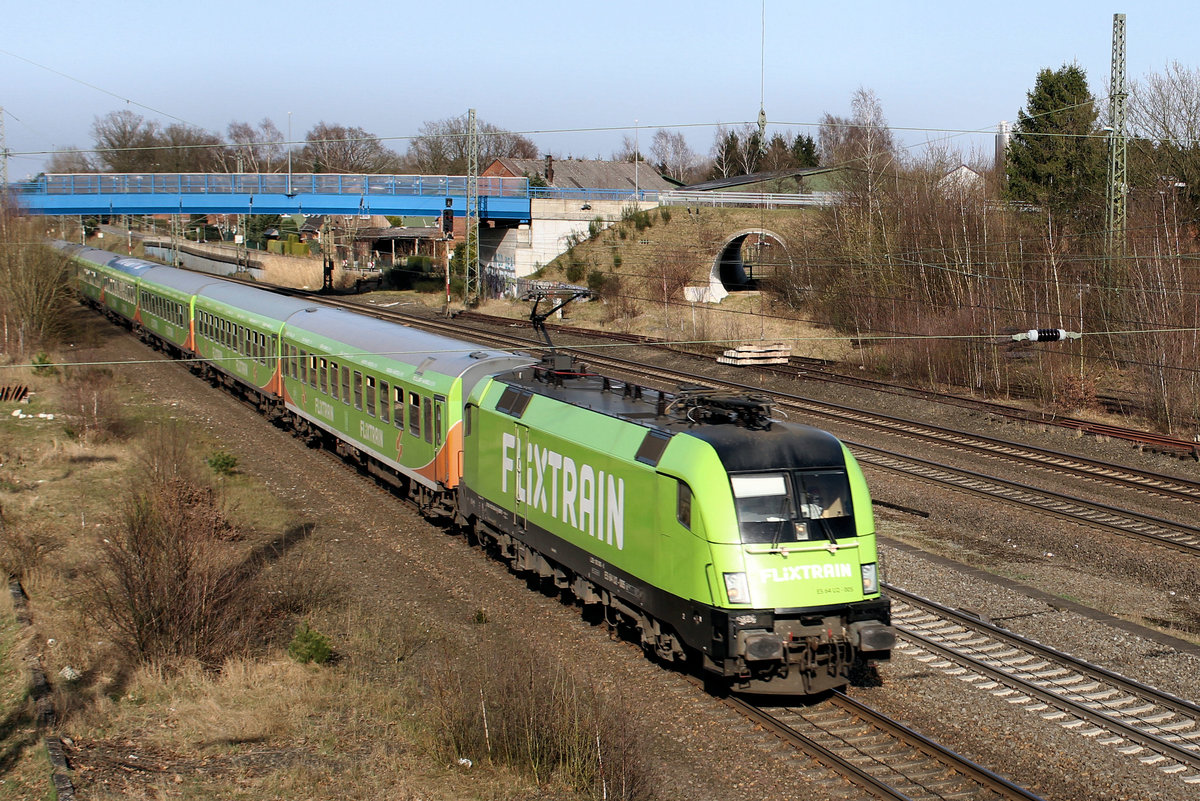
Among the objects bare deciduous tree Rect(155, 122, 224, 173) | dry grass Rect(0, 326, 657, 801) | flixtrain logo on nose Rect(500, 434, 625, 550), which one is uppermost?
bare deciduous tree Rect(155, 122, 224, 173)

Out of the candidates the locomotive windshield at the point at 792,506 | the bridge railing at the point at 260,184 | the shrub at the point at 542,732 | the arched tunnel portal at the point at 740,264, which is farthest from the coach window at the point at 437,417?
the bridge railing at the point at 260,184

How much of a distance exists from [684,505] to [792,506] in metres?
1.03

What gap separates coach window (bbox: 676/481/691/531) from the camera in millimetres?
9812

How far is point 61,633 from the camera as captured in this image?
12664mm

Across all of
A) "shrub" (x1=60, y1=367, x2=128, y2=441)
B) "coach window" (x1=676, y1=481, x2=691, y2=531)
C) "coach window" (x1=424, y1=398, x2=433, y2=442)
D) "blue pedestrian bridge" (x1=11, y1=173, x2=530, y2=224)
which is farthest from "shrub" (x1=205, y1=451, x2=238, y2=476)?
"blue pedestrian bridge" (x1=11, y1=173, x2=530, y2=224)

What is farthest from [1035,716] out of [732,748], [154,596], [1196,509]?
[1196,509]

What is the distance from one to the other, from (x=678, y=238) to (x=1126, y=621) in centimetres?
4266

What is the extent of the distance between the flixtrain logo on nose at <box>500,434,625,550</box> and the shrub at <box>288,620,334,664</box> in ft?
10.2

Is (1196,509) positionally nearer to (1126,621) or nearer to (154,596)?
(1126,621)

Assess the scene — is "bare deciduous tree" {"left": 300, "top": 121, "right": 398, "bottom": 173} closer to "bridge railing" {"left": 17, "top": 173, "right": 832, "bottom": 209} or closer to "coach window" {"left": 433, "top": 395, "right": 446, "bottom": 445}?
"bridge railing" {"left": 17, "top": 173, "right": 832, "bottom": 209}

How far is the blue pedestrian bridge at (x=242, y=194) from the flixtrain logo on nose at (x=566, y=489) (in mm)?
41205

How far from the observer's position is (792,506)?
32.1 feet

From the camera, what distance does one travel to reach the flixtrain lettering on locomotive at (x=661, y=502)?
9562mm

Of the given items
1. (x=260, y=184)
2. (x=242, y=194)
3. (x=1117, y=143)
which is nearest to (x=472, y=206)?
(x=260, y=184)
